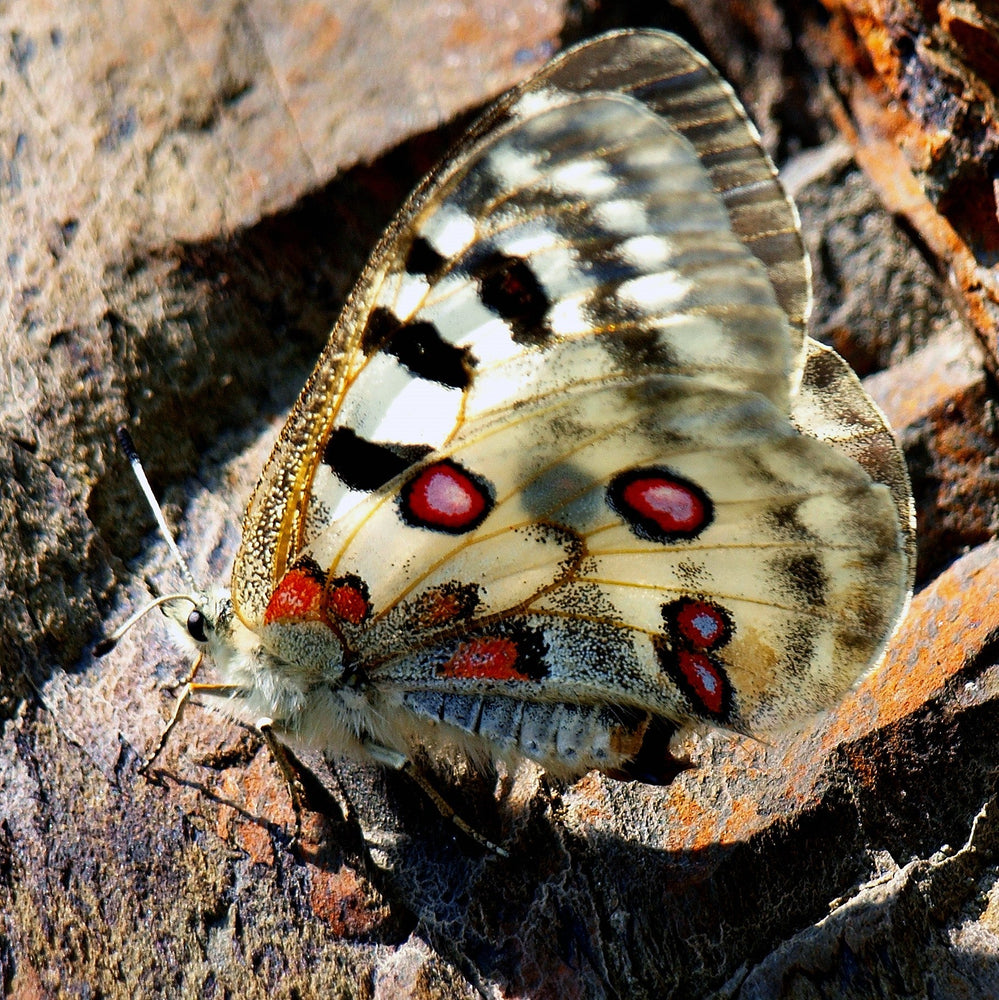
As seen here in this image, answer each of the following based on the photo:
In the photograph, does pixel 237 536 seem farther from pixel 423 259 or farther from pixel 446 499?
pixel 423 259

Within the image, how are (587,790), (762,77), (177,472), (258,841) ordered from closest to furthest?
(258,841)
(587,790)
(177,472)
(762,77)

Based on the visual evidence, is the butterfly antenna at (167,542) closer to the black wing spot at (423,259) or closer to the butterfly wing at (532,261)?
the butterfly wing at (532,261)

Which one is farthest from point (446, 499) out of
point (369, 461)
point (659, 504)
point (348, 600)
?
point (659, 504)

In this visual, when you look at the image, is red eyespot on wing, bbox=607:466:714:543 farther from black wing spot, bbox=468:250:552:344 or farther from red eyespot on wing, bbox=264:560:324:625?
red eyespot on wing, bbox=264:560:324:625

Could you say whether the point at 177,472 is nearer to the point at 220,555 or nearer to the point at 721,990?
the point at 220,555

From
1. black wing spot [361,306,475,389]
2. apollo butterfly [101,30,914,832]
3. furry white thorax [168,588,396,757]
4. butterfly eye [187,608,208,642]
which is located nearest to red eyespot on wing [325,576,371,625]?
apollo butterfly [101,30,914,832]

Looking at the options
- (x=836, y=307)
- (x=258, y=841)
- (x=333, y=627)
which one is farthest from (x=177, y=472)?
(x=836, y=307)
